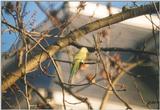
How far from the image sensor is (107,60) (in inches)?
185

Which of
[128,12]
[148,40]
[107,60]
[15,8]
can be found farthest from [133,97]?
[15,8]

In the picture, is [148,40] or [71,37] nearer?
[71,37]

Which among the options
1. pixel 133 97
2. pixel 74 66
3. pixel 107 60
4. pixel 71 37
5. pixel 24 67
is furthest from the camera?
pixel 133 97

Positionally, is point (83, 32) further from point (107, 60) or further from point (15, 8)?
point (107, 60)

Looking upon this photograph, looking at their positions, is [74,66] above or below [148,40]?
below

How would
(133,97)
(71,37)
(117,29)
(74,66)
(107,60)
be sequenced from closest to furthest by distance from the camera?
(74,66) < (71,37) < (107,60) < (133,97) < (117,29)

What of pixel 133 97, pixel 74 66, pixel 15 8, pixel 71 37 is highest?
pixel 15 8

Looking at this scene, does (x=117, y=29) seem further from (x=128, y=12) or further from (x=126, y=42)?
(x=128, y=12)

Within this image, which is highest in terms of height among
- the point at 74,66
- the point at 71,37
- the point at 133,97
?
the point at 71,37

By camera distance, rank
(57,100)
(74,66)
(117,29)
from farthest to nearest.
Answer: (117,29) → (57,100) → (74,66)

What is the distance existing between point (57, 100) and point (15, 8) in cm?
272

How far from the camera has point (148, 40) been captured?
22.2 ft

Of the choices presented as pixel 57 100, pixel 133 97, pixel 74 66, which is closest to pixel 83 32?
pixel 74 66

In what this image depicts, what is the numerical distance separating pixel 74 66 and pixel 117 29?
4056 millimetres
